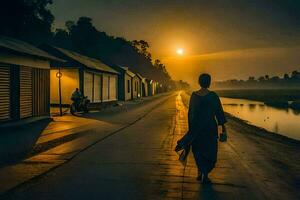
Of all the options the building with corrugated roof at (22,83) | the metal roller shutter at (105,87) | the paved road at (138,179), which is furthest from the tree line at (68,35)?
the paved road at (138,179)

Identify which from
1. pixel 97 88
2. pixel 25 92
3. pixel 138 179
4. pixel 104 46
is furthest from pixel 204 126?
pixel 104 46

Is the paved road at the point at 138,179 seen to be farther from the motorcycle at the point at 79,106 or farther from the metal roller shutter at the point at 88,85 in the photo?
the metal roller shutter at the point at 88,85

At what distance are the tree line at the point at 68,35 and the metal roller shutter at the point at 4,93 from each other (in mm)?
28805

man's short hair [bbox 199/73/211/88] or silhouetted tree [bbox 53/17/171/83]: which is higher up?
silhouetted tree [bbox 53/17/171/83]

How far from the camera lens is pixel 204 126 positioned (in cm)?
770

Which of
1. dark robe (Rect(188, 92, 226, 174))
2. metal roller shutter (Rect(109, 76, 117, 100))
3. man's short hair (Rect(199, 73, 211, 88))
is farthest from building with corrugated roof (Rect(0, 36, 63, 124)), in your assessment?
metal roller shutter (Rect(109, 76, 117, 100))

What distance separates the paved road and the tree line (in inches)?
1525

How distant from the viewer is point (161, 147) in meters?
12.2

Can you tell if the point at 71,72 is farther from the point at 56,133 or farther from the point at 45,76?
the point at 56,133

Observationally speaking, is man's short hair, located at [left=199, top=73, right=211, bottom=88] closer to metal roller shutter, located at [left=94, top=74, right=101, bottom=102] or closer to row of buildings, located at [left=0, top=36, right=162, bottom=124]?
row of buildings, located at [left=0, top=36, right=162, bottom=124]

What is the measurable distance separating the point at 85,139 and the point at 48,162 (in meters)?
4.57

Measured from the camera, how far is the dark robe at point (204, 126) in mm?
7617

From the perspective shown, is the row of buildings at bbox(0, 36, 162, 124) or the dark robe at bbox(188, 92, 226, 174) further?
the row of buildings at bbox(0, 36, 162, 124)

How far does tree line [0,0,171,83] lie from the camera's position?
48.2 meters
